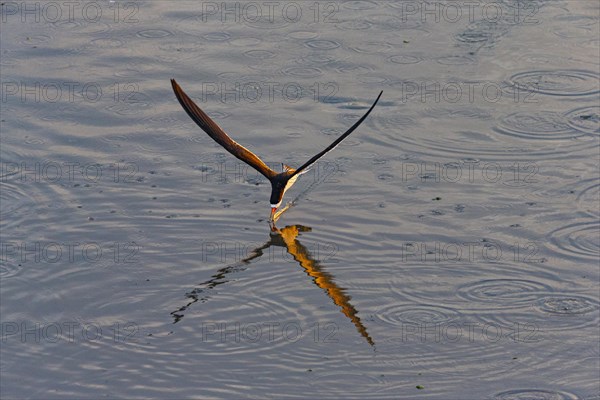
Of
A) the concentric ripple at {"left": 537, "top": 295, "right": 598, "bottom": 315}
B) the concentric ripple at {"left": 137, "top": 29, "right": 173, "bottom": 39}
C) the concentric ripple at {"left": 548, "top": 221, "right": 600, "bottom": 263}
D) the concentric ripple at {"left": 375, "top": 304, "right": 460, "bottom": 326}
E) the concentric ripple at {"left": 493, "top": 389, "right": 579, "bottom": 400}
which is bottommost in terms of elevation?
the concentric ripple at {"left": 493, "top": 389, "right": 579, "bottom": 400}

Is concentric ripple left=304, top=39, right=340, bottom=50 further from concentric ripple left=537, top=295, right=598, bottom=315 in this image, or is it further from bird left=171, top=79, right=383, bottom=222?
concentric ripple left=537, top=295, right=598, bottom=315

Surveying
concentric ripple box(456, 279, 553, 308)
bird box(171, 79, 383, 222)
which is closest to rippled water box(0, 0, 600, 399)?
concentric ripple box(456, 279, 553, 308)

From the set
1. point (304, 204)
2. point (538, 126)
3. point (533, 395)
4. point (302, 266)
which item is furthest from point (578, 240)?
point (304, 204)

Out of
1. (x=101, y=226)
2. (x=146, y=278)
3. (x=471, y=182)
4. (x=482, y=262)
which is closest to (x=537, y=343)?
(x=482, y=262)

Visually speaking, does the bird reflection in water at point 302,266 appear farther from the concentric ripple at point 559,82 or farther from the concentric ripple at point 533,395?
the concentric ripple at point 559,82

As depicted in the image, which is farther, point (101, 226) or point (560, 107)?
point (560, 107)

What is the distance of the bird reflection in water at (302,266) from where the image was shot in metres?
9.84

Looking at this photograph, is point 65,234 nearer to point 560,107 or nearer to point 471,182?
point 471,182

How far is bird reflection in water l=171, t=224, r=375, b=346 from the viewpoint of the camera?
9.84m

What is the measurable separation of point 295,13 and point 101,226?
5.36m

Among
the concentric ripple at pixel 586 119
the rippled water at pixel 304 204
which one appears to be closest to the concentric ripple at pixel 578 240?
the rippled water at pixel 304 204

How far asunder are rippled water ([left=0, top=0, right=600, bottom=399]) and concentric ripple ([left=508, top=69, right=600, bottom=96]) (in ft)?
0.11

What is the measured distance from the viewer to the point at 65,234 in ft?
36.3

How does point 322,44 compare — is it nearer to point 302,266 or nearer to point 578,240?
point 302,266
